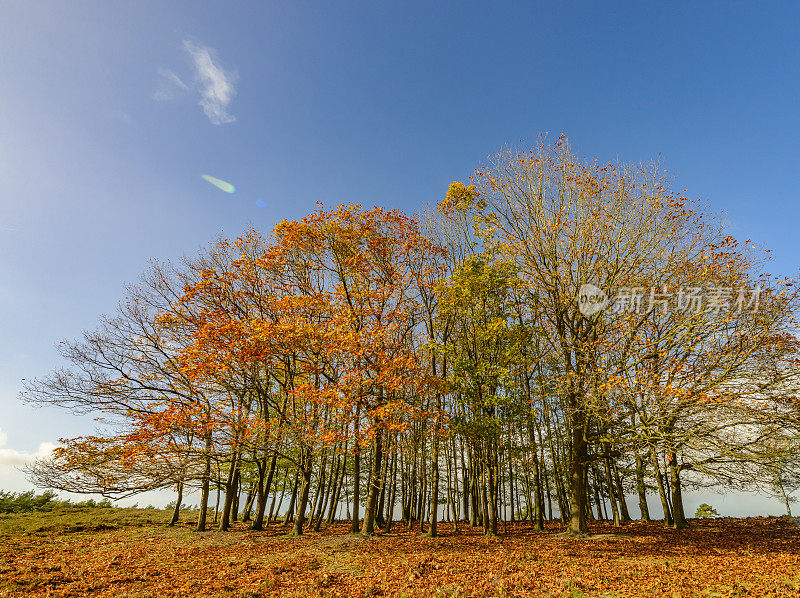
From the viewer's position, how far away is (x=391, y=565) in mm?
11547

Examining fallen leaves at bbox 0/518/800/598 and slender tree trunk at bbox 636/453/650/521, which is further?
slender tree trunk at bbox 636/453/650/521

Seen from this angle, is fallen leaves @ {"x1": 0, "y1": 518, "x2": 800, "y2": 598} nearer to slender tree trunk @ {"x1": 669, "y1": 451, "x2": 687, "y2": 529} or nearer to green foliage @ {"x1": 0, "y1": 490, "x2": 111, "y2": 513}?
slender tree trunk @ {"x1": 669, "y1": 451, "x2": 687, "y2": 529}

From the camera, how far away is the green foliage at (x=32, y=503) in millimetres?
24359

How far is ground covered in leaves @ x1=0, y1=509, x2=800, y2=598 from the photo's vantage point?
345 inches

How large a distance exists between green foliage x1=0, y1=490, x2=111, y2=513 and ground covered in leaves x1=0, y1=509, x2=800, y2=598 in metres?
8.99

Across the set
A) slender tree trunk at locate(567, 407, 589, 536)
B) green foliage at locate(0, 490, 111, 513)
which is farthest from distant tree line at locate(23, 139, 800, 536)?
green foliage at locate(0, 490, 111, 513)

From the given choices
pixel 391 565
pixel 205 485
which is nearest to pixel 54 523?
pixel 205 485

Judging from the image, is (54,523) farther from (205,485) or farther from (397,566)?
(397,566)

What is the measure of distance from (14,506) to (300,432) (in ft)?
70.2

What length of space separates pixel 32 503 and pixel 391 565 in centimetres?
2849
